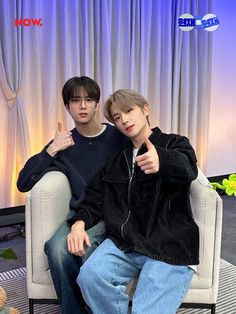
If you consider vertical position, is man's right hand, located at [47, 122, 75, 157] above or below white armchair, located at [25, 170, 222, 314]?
above

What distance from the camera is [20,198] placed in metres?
3.09

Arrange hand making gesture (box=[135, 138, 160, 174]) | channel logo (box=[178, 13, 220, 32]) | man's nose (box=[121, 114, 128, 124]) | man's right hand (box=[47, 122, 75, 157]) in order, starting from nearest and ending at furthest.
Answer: hand making gesture (box=[135, 138, 160, 174])
man's nose (box=[121, 114, 128, 124])
man's right hand (box=[47, 122, 75, 157])
channel logo (box=[178, 13, 220, 32])

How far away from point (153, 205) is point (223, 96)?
9.37 feet

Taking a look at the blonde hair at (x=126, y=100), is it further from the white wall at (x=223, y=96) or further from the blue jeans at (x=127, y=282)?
the white wall at (x=223, y=96)

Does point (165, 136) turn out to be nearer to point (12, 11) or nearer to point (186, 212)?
point (186, 212)

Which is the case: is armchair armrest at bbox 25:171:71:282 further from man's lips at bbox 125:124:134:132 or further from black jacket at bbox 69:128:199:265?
man's lips at bbox 125:124:134:132

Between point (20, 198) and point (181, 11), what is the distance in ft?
7.22

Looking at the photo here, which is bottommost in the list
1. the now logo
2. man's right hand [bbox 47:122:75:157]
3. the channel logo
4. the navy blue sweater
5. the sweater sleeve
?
the sweater sleeve

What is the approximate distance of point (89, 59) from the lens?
3102 millimetres

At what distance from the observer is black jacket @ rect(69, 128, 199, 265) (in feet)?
4.49

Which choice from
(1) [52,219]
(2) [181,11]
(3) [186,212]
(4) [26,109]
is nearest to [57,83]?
(4) [26,109]

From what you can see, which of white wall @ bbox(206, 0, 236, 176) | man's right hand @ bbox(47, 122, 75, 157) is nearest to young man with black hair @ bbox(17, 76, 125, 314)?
man's right hand @ bbox(47, 122, 75, 157)

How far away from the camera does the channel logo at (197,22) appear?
338cm

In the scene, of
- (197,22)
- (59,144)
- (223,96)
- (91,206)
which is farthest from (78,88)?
(223,96)
